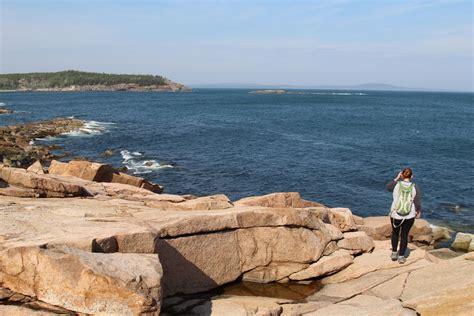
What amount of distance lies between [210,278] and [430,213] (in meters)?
24.4

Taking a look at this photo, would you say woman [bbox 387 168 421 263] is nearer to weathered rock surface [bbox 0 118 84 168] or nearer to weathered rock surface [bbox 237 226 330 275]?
weathered rock surface [bbox 237 226 330 275]

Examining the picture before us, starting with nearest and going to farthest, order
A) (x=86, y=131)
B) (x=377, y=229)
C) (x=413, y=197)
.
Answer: (x=413, y=197) < (x=377, y=229) < (x=86, y=131)

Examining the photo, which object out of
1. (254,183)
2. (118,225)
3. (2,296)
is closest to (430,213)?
(254,183)

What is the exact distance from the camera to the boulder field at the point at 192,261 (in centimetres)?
1025

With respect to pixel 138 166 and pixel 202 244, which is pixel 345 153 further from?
pixel 202 244

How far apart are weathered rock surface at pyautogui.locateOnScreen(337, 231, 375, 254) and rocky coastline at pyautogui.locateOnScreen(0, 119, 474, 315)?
0.05 m

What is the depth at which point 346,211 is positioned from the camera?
798 inches

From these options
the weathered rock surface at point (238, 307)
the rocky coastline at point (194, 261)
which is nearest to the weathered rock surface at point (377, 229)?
the rocky coastline at point (194, 261)

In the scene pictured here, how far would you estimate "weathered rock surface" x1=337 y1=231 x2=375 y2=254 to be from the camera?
56.6 feet

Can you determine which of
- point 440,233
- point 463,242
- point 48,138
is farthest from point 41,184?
point 48,138

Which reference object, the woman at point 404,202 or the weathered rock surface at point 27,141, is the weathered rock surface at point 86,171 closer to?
the weathered rock surface at point 27,141

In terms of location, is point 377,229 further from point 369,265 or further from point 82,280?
point 82,280

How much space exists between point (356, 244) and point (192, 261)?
21.8 ft

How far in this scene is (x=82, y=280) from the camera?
10.0 meters
